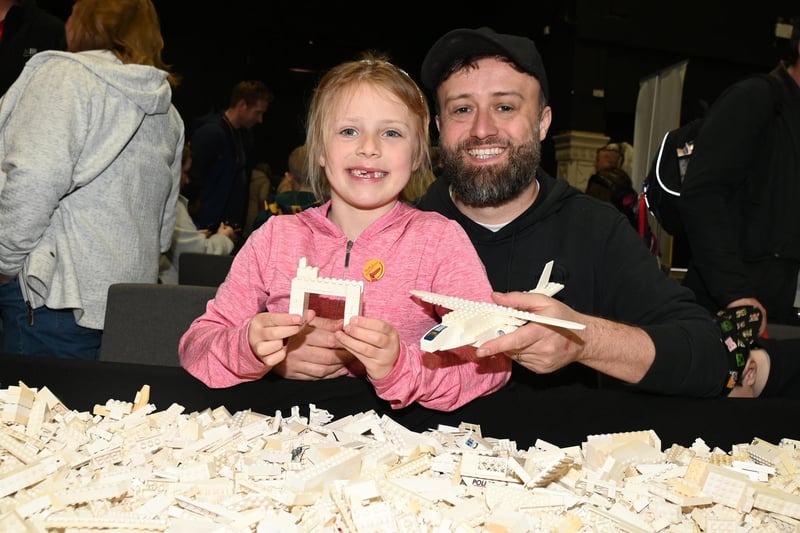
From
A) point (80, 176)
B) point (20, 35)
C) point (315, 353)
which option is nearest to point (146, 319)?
point (80, 176)

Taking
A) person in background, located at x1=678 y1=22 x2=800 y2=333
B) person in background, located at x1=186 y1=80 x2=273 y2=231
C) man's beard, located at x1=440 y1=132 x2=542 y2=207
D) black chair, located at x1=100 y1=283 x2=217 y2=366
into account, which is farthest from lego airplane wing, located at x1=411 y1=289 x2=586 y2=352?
person in background, located at x1=186 y1=80 x2=273 y2=231

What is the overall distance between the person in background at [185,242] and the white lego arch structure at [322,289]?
196 cm

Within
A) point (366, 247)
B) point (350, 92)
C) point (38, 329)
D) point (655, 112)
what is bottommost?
point (38, 329)

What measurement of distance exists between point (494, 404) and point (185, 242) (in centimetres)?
228

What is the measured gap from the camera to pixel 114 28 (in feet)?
6.86

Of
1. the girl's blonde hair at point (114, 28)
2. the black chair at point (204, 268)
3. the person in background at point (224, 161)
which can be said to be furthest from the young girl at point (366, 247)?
the person in background at point (224, 161)

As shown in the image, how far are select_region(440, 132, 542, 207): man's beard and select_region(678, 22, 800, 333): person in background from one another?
642mm

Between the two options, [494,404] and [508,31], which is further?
[508,31]

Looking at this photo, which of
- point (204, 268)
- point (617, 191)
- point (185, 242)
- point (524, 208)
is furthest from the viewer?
point (617, 191)

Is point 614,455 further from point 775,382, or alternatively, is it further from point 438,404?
point 775,382

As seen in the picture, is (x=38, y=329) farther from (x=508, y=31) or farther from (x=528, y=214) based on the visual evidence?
(x=508, y=31)

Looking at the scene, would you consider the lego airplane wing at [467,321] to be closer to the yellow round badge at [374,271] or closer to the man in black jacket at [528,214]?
the yellow round badge at [374,271]

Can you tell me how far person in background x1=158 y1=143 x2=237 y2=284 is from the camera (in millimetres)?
3016

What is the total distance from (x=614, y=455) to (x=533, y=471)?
20 cm
